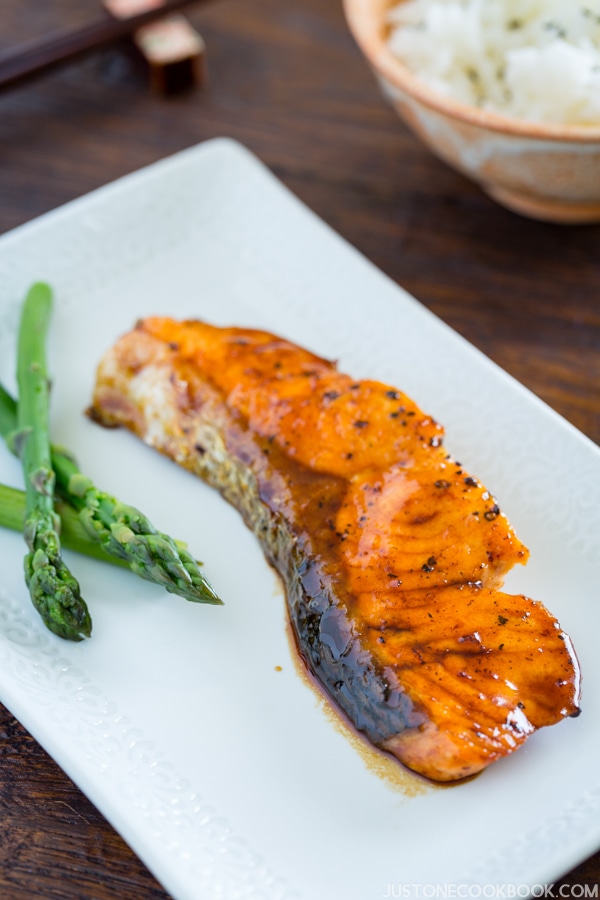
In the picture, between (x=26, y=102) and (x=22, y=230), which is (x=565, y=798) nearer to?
(x=22, y=230)

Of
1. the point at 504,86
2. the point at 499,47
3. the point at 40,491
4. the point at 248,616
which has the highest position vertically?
the point at 499,47

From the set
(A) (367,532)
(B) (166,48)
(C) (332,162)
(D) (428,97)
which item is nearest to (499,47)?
(D) (428,97)

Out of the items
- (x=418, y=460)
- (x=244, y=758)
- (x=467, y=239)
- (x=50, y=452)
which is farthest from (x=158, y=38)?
(x=244, y=758)

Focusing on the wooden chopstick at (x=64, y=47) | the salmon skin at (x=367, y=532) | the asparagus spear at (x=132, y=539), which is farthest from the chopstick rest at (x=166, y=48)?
the asparagus spear at (x=132, y=539)

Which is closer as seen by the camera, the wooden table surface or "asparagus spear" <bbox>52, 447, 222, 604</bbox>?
"asparagus spear" <bbox>52, 447, 222, 604</bbox>

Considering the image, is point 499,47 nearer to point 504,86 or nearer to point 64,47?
point 504,86

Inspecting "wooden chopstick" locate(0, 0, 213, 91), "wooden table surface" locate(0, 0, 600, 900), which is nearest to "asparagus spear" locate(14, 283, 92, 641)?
"wooden table surface" locate(0, 0, 600, 900)

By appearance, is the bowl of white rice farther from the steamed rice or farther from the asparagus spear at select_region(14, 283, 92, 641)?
the asparagus spear at select_region(14, 283, 92, 641)
